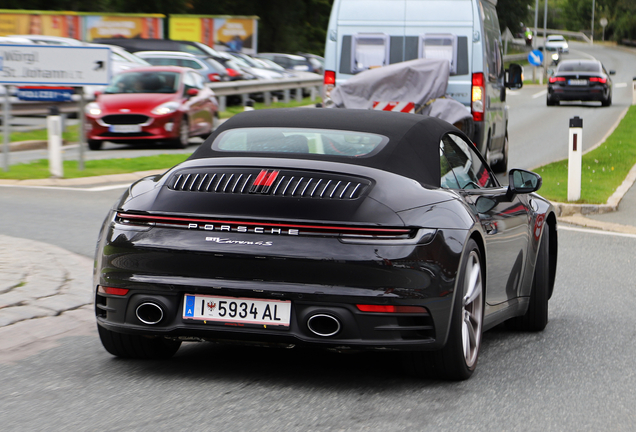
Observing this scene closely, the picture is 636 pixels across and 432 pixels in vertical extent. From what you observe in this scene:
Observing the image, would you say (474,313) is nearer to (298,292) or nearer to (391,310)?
(391,310)

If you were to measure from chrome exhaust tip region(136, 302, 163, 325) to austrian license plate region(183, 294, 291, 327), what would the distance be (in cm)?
16

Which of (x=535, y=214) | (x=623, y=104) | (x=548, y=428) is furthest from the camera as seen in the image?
(x=623, y=104)

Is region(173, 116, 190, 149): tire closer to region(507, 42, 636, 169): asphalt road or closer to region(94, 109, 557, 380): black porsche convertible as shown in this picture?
region(507, 42, 636, 169): asphalt road

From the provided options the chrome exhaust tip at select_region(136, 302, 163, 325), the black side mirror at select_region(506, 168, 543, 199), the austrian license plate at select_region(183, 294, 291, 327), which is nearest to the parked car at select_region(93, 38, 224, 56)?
the black side mirror at select_region(506, 168, 543, 199)

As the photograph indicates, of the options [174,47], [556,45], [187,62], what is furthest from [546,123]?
[556,45]

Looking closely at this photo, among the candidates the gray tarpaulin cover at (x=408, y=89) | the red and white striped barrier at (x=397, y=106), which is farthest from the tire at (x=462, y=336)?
the red and white striped barrier at (x=397, y=106)

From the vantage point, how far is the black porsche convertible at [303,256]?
4.80 meters

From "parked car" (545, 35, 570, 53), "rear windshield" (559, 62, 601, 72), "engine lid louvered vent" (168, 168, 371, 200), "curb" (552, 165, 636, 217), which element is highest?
"engine lid louvered vent" (168, 168, 371, 200)

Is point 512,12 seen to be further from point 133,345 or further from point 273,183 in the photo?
point 273,183

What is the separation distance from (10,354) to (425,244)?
2.36m

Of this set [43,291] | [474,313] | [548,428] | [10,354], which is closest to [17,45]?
[43,291]

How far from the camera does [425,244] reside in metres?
4.86

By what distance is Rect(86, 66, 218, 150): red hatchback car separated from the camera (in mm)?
19812

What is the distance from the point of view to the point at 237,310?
16.1ft
